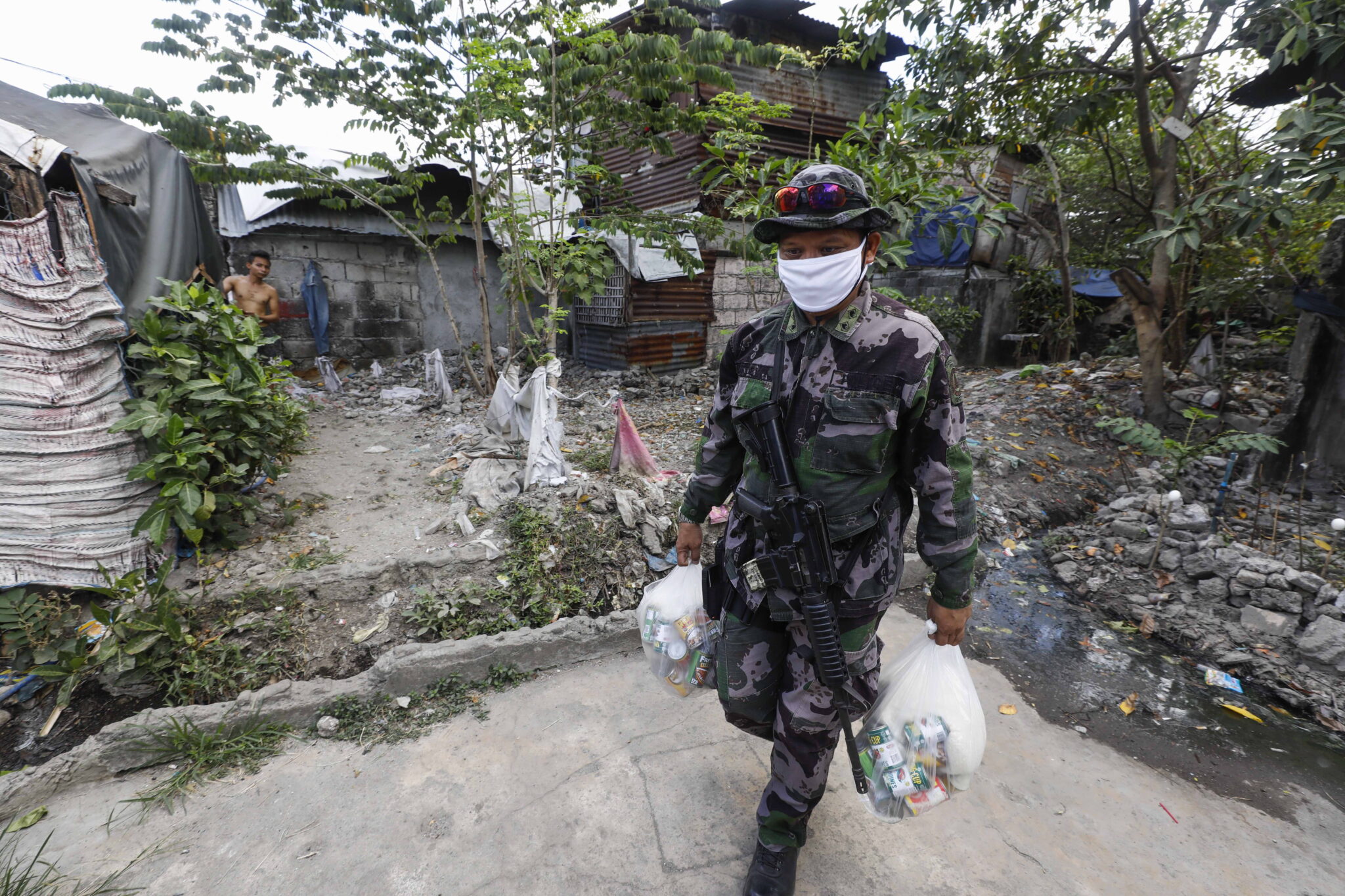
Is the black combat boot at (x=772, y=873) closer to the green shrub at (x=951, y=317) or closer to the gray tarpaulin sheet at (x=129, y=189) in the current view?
the gray tarpaulin sheet at (x=129, y=189)

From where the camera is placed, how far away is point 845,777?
213cm

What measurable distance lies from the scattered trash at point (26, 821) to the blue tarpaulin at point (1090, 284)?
11714 millimetres

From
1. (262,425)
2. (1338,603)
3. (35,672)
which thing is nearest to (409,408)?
(262,425)

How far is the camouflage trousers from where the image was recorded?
63.8 inches

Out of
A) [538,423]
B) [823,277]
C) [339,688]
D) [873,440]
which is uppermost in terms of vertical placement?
[823,277]

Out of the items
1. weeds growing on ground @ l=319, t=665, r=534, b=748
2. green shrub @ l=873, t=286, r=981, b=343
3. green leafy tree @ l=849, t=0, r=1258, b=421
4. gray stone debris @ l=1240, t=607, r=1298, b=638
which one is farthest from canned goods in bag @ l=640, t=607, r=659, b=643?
green shrub @ l=873, t=286, r=981, b=343

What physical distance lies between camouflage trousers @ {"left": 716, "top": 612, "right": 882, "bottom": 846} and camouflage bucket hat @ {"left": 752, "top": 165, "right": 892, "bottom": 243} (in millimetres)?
1067

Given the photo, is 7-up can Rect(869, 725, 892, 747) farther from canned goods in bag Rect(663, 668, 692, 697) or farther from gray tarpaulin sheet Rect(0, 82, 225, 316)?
gray tarpaulin sheet Rect(0, 82, 225, 316)

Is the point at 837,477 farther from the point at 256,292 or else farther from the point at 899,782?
the point at 256,292

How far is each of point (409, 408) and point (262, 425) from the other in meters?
3.65

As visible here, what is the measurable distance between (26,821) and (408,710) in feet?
3.70

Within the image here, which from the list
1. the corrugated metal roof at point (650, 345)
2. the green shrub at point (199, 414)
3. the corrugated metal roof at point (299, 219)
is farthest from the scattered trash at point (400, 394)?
the green shrub at point (199, 414)

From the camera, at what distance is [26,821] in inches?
73.2

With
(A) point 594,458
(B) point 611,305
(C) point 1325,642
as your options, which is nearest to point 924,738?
(C) point 1325,642
